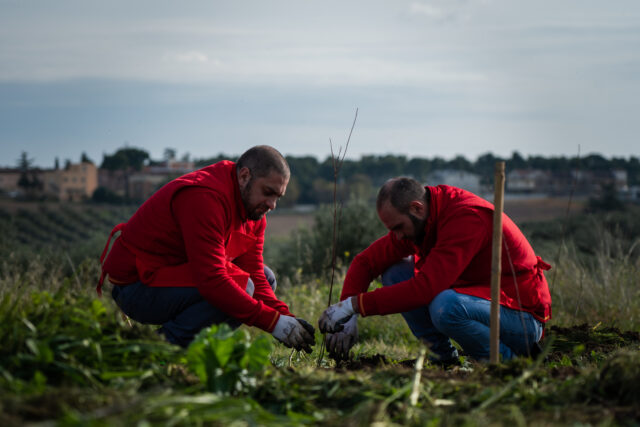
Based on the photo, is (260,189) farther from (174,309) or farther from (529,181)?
(529,181)

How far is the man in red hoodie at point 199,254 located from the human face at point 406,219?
2.07 feet

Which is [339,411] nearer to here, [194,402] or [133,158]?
[194,402]

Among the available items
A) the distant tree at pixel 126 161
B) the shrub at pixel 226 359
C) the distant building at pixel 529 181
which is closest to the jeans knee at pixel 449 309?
the shrub at pixel 226 359

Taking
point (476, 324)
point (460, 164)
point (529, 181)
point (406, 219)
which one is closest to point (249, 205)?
point (406, 219)

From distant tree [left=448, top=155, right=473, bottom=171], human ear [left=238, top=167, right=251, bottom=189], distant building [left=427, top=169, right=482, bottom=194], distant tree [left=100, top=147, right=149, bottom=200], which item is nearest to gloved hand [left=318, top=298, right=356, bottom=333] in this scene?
human ear [left=238, top=167, right=251, bottom=189]

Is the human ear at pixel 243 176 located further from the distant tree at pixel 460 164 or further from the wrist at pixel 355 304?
the distant tree at pixel 460 164

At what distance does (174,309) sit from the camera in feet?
11.1

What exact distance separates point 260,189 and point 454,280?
1.24 m

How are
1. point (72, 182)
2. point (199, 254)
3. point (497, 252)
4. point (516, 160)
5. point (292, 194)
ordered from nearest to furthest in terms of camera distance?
point (497, 252)
point (199, 254)
point (516, 160)
point (292, 194)
point (72, 182)

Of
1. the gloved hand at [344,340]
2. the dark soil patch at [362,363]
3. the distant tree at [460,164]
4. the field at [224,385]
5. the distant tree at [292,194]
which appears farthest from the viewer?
the distant tree at [292,194]

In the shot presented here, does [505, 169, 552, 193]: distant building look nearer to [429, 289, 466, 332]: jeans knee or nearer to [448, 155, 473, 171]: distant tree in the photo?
[448, 155, 473, 171]: distant tree

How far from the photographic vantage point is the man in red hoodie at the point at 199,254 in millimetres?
3111

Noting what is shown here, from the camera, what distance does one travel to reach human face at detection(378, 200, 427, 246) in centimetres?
332

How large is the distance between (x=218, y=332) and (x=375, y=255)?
174 cm
